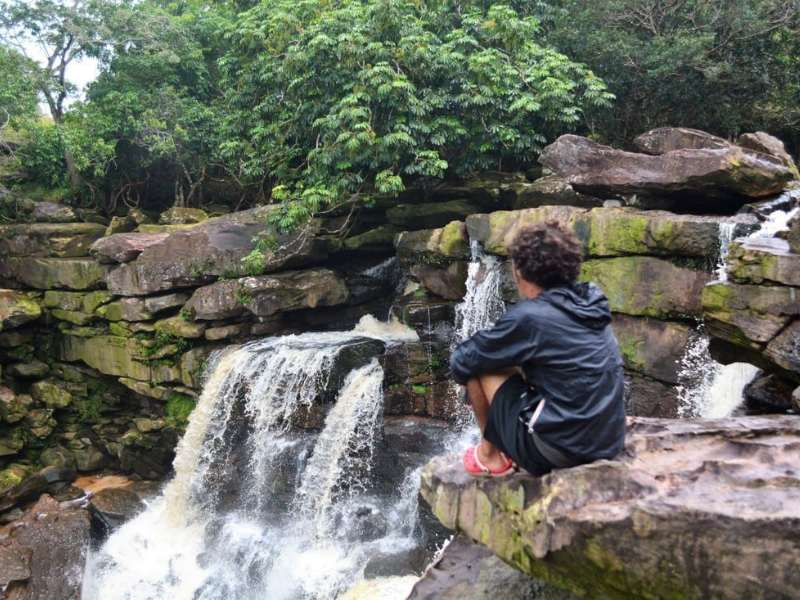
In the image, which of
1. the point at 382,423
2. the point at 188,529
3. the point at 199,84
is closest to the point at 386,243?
the point at 382,423

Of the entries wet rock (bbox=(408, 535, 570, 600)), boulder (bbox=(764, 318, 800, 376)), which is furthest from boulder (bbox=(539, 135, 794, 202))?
wet rock (bbox=(408, 535, 570, 600))

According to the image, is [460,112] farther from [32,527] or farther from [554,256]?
[32,527]

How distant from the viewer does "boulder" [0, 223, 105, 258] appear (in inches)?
591

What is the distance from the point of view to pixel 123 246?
1316 centimetres

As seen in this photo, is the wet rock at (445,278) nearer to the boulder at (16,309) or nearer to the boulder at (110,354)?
the boulder at (110,354)

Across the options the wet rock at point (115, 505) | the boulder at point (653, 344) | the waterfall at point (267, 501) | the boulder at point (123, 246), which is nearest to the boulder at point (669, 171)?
the boulder at point (653, 344)

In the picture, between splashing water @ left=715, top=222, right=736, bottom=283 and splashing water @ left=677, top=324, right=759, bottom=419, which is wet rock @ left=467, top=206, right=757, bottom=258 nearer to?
splashing water @ left=715, top=222, right=736, bottom=283

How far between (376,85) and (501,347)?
8.84m

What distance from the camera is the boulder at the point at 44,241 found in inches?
591

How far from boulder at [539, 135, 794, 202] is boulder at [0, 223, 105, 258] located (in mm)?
10913

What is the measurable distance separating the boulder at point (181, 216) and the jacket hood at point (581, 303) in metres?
14.2

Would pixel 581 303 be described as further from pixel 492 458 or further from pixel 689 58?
pixel 689 58

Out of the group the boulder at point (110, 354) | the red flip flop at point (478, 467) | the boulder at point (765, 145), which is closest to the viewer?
the red flip flop at point (478, 467)

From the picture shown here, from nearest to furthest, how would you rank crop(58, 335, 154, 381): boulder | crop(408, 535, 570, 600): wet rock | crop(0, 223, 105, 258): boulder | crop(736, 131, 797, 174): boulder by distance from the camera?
1. crop(408, 535, 570, 600): wet rock
2. crop(736, 131, 797, 174): boulder
3. crop(58, 335, 154, 381): boulder
4. crop(0, 223, 105, 258): boulder
